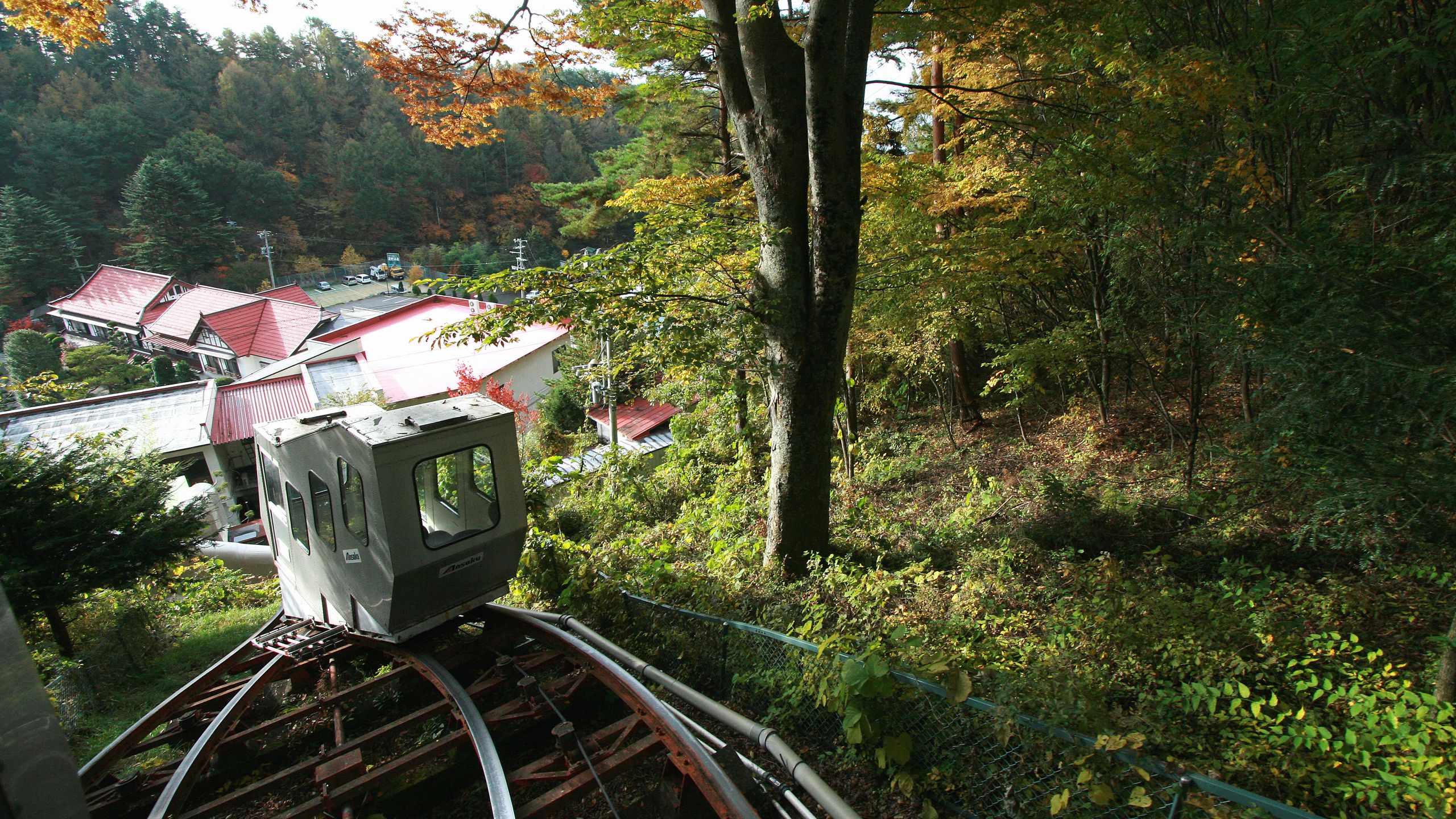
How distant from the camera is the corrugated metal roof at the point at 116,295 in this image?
39.5 m

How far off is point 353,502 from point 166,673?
21.9 ft

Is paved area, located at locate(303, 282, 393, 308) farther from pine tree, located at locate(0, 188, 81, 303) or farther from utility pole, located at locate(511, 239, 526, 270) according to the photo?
pine tree, located at locate(0, 188, 81, 303)

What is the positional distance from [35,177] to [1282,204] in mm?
71226

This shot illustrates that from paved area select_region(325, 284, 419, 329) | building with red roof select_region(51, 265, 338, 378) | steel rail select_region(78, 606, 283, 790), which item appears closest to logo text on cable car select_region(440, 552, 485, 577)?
steel rail select_region(78, 606, 283, 790)

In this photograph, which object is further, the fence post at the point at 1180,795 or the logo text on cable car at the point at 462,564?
the logo text on cable car at the point at 462,564

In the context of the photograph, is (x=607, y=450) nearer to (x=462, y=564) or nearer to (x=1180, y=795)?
(x=462, y=564)

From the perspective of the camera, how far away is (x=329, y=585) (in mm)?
6074

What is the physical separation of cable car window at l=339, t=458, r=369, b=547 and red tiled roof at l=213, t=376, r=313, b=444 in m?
20.9

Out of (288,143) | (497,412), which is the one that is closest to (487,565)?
(497,412)

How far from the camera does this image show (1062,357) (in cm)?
963

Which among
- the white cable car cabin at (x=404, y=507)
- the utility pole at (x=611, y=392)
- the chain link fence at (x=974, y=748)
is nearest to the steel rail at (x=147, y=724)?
the white cable car cabin at (x=404, y=507)

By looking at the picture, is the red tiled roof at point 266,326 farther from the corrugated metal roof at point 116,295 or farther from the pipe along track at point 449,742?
the pipe along track at point 449,742

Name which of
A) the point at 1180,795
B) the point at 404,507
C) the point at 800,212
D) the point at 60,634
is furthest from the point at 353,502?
the point at 60,634

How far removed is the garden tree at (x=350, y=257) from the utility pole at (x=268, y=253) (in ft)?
17.4
